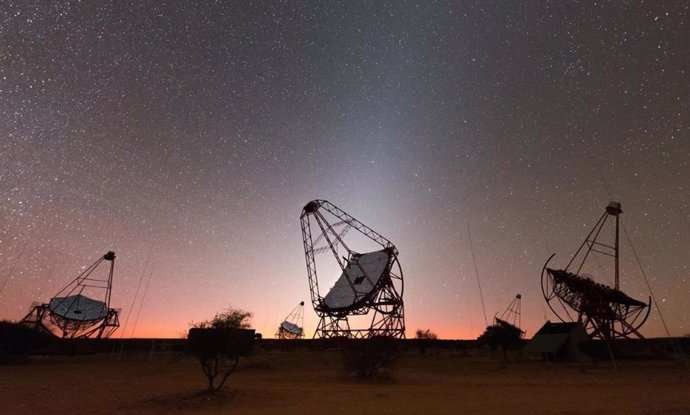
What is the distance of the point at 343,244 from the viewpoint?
66.8 m

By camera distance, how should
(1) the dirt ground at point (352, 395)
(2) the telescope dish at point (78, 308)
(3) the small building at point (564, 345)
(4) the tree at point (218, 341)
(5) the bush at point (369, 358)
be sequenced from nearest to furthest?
(1) the dirt ground at point (352, 395), (4) the tree at point (218, 341), (5) the bush at point (369, 358), (3) the small building at point (564, 345), (2) the telescope dish at point (78, 308)

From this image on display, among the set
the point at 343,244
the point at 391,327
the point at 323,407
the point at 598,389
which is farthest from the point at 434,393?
the point at 343,244

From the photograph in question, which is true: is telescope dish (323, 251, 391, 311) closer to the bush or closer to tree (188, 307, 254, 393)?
the bush

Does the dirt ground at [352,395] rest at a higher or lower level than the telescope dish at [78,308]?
lower

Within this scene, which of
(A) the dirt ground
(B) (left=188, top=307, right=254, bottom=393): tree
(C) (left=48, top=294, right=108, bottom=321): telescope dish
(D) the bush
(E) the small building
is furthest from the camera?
(C) (left=48, top=294, right=108, bottom=321): telescope dish

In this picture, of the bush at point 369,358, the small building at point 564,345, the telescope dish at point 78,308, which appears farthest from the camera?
the telescope dish at point 78,308

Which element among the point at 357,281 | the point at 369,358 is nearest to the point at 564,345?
the point at 357,281

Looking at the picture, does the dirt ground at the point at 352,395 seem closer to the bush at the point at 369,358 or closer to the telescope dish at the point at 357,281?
the bush at the point at 369,358

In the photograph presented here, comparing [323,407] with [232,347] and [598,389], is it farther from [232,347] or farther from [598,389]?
[598,389]

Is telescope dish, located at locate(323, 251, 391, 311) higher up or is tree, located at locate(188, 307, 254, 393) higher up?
telescope dish, located at locate(323, 251, 391, 311)

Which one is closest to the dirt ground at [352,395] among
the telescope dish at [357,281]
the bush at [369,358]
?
the bush at [369,358]

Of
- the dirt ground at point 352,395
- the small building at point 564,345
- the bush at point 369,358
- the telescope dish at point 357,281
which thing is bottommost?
the dirt ground at point 352,395

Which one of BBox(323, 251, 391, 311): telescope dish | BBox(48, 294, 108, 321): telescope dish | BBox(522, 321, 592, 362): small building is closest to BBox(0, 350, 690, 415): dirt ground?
BBox(522, 321, 592, 362): small building

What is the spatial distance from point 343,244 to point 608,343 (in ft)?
128
